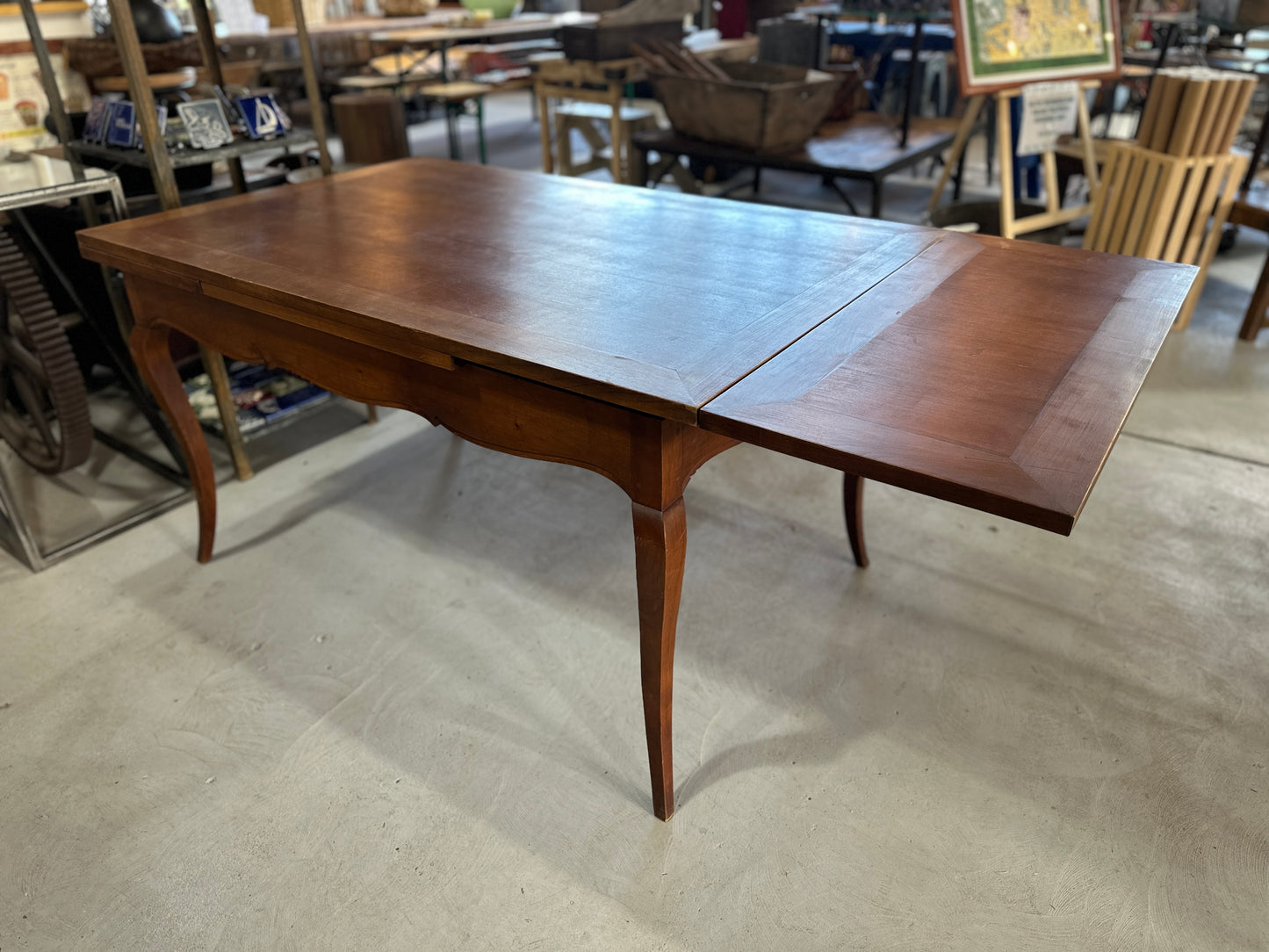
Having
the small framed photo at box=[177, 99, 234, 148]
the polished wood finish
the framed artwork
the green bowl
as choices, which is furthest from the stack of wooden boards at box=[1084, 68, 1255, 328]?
the green bowl

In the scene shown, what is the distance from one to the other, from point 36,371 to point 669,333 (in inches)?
67.6

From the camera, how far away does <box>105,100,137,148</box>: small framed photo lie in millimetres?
2082

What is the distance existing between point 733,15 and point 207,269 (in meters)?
6.18

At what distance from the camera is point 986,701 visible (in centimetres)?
171

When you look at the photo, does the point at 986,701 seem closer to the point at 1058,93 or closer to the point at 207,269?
the point at 207,269

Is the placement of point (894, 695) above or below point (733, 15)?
below

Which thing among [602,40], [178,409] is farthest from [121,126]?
[602,40]

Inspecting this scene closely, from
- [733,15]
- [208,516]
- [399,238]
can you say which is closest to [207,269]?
[399,238]

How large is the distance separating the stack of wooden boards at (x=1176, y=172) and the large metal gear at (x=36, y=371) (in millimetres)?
3418

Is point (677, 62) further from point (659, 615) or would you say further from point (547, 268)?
point (659, 615)

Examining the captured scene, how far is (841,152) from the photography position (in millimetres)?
3875

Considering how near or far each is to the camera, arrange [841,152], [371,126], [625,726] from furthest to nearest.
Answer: [371,126]
[841,152]
[625,726]

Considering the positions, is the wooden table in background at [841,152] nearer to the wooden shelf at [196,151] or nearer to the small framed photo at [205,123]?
the wooden shelf at [196,151]

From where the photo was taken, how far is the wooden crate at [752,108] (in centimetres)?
360
